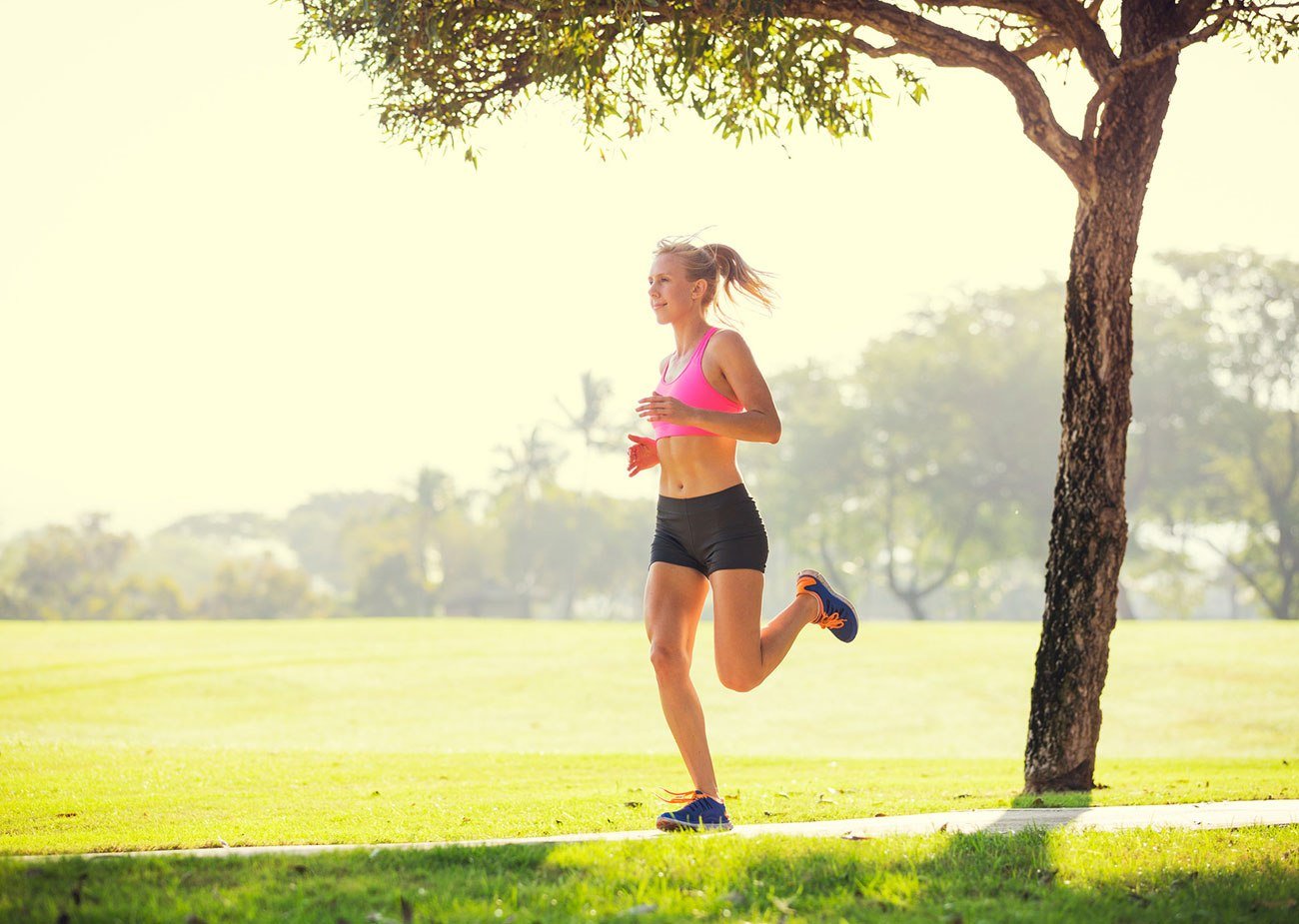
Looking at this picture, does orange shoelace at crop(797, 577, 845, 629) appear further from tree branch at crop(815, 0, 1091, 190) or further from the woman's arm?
tree branch at crop(815, 0, 1091, 190)

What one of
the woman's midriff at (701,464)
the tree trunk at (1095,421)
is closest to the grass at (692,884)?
the woman's midriff at (701,464)

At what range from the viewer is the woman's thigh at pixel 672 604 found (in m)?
5.78

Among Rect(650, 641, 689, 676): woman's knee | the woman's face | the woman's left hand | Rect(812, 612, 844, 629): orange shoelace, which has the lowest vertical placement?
Rect(650, 641, 689, 676): woman's knee

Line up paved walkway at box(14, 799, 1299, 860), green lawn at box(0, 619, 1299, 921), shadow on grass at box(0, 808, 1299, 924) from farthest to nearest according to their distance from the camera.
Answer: paved walkway at box(14, 799, 1299, 860) → green lawn at box(0, 619, 1299, 921) → shadow on grass at box(0, 808, 1299, 924)

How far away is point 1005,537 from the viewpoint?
52.2 meters

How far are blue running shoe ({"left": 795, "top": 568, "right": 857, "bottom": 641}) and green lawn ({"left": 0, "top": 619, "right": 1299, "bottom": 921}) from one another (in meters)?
1.06

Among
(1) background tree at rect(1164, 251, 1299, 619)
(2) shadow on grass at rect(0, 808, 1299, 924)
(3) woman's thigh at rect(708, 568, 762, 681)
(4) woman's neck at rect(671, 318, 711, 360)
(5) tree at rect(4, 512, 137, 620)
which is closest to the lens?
(2) shadow on grass at rect(0, 808, 1299, 924)

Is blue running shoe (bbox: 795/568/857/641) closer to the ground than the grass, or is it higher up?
higher up

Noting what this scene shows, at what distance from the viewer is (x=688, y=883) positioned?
4426 mm

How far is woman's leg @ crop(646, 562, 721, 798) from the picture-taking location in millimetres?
5754

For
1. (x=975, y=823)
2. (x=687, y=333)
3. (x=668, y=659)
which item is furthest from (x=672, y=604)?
(x=975, y=823)

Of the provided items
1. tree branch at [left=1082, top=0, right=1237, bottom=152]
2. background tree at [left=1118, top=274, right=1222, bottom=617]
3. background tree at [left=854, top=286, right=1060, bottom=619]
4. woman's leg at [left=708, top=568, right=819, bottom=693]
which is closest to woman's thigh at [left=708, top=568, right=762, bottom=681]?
woman's leg at [left=708, top=568, right=819, bottom=693]

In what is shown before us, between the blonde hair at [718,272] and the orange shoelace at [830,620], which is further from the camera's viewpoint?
the orange shoelace at [830,620]

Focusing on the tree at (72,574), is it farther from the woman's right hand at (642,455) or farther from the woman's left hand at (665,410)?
the woman's left hand at (665,410)
